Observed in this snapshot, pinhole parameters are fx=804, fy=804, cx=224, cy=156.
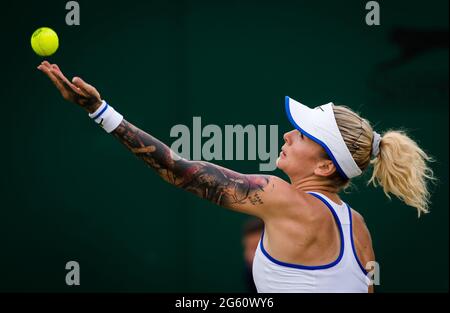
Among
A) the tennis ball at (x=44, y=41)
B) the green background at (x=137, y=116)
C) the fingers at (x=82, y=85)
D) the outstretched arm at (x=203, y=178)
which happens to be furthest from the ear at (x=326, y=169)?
the green background at (x=137, y=116)

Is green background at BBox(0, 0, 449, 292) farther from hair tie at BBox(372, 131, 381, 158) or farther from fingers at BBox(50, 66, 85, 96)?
fingers at BBox(50, 66, 85, 96)

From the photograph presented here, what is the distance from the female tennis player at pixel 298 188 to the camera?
302 centimetres

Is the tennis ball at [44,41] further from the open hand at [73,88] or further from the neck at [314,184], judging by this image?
the neck at [314,184]

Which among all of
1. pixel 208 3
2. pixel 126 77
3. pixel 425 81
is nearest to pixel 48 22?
pixel 126 77

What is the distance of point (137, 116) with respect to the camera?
226 inches

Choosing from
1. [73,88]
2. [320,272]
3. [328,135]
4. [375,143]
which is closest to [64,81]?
[73,88]

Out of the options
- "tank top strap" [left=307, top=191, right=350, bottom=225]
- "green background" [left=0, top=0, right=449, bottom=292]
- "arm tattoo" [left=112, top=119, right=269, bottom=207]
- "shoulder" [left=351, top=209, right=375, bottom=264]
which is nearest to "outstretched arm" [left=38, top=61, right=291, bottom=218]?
"arm tattoo" [left=112, top=119, right=269, bottom=207]

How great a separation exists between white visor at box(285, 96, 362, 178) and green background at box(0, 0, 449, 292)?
2.40 m

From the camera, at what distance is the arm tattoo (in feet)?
10.2

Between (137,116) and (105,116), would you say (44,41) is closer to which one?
(105,116)

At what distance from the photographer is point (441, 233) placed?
5.95 metres

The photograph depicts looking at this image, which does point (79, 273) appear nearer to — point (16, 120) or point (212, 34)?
point (16, 120)

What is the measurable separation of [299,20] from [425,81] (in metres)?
1.03

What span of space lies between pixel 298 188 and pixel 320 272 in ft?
1.37
